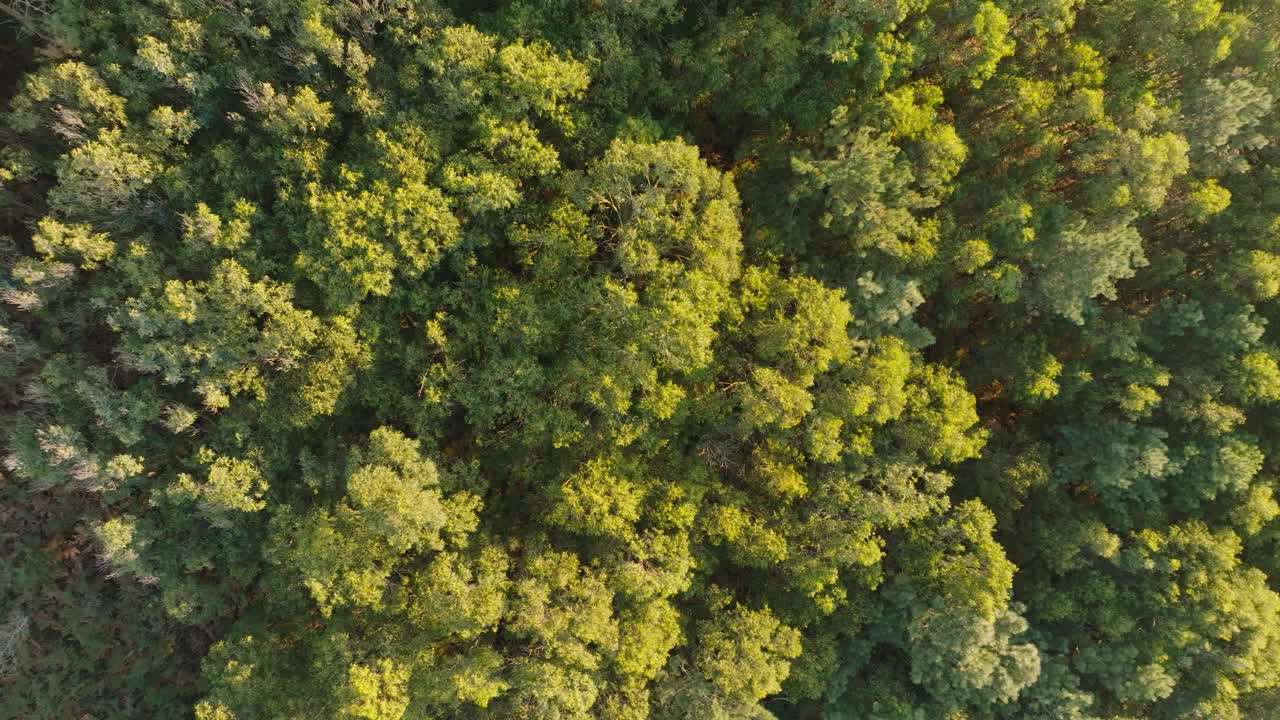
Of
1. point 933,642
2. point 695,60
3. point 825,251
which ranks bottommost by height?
point 933,642

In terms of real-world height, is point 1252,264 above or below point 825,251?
above

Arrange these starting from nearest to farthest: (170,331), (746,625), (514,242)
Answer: (170,331) < (514,242) < (746,625)

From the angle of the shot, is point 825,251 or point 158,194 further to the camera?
point 825,251

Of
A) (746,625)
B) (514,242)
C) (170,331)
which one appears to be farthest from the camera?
(746,625)

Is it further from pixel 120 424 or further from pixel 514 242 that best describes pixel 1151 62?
pixel 120 424

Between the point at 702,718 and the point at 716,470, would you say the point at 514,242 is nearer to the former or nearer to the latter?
the point at 716,470

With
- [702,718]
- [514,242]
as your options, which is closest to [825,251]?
[514,242]

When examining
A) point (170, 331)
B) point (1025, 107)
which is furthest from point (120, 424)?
point (1025, 107)
